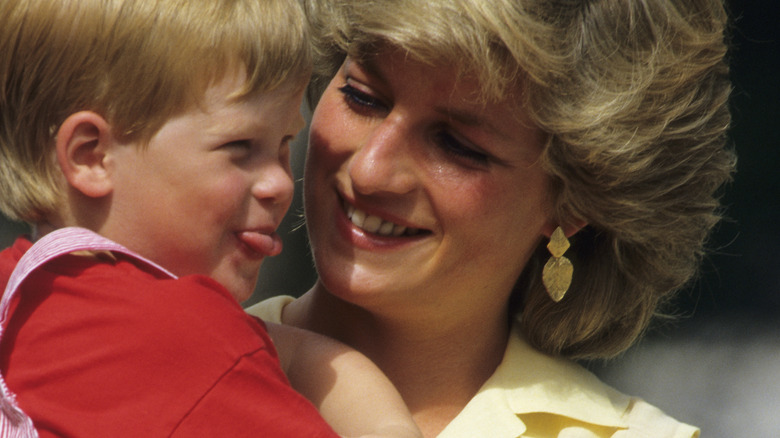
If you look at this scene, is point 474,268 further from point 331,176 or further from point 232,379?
point 232,379

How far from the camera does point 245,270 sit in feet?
5.70

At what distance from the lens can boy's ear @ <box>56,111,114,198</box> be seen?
1.60m

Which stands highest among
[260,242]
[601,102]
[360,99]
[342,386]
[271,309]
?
[601,102]

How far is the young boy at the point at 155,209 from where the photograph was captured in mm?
1436

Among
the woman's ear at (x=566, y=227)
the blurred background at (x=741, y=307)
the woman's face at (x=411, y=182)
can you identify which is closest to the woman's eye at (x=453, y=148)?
the woman's face at (x=411, y=182)

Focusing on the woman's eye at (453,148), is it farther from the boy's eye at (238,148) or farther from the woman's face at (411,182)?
the boy's eye at (238,148)

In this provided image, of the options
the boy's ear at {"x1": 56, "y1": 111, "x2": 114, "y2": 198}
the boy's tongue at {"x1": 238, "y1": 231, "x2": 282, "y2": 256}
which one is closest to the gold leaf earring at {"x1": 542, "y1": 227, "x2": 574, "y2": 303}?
the boy's tongue at {"x1": 238, "y1": 231, "x2": 282, "y2": 256}

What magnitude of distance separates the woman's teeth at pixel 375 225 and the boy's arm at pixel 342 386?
1.13 ft

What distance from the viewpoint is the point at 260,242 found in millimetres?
1726

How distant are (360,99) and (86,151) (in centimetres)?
70

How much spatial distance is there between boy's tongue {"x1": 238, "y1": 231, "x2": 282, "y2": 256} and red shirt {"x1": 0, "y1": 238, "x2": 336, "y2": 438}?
0.20 metres

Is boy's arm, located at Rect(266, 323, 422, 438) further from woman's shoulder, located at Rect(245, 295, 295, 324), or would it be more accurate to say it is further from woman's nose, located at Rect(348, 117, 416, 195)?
woman's shoulder, located at Rect(245, 295, 295, 324)

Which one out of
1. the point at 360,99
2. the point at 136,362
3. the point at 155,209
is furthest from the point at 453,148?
the point at 136,362

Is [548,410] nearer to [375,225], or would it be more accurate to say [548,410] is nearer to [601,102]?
[375,225]
